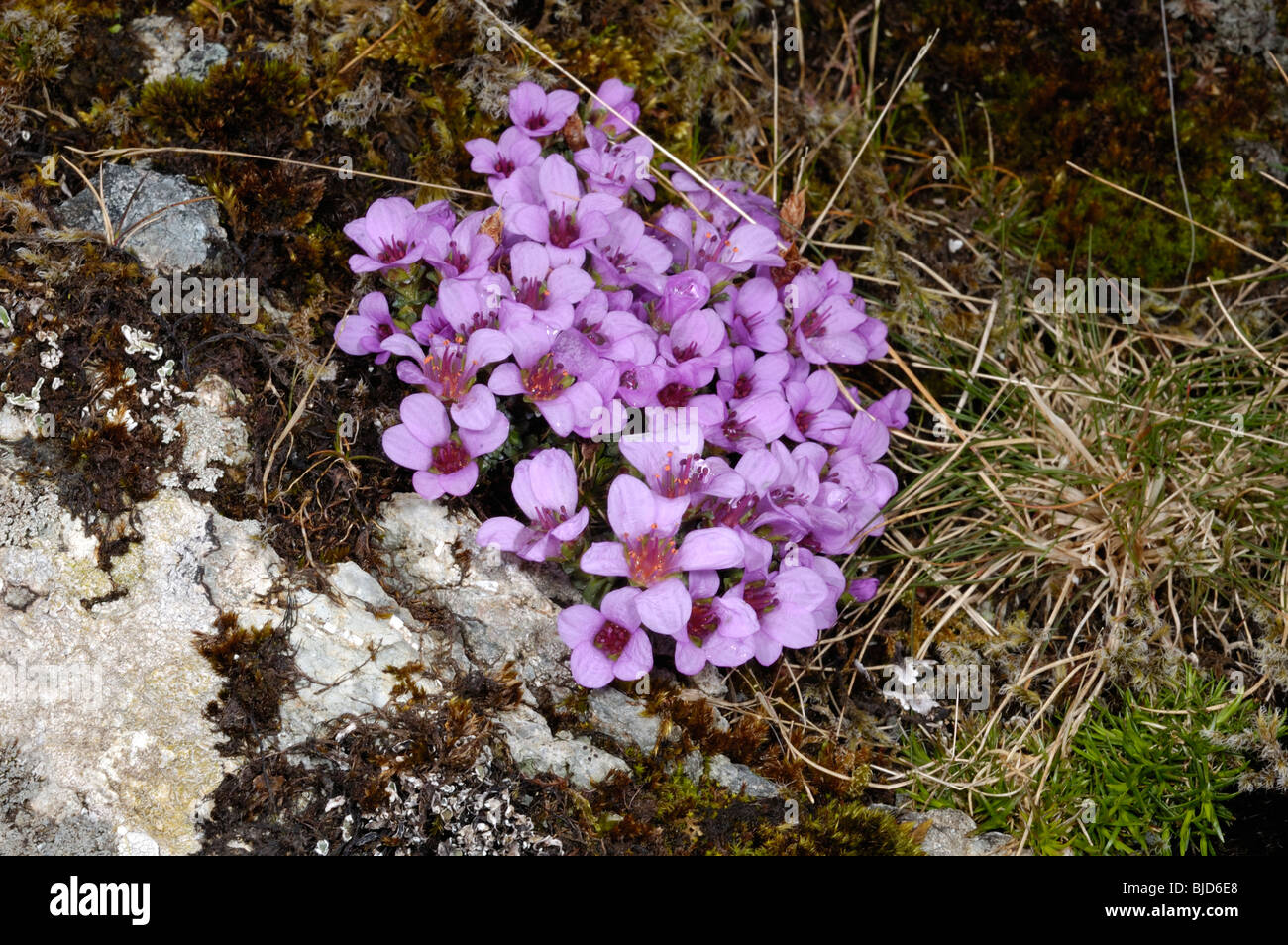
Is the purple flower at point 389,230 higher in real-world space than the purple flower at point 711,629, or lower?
higher

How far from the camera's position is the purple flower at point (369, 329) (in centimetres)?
360

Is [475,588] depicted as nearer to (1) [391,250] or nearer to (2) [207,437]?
(2) [207,437]

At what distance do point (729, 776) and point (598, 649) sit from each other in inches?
25.2

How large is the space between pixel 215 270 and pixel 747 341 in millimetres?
2013

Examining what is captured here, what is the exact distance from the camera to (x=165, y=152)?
3.89m

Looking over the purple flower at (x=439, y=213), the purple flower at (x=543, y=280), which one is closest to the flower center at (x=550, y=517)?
the purple flower at (x=543, y=280)

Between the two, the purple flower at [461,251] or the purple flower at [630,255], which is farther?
the purple flower at [630,255]

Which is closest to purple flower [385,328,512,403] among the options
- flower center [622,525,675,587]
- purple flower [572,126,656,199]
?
flower center [622,525,675,587]

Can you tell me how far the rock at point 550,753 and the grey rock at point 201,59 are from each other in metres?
2.85

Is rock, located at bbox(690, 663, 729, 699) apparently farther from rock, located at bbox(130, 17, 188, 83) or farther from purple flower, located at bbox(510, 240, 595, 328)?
rock, located at bbox(130, 17, 188, 83)

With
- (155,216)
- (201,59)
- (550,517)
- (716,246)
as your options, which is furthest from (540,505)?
(201,59)

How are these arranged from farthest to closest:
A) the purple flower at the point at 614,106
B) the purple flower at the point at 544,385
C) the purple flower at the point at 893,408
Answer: the purple flower at the point at 614,106 → the purple flower at the point at 893,408 → the purple flower at the point at 544,385

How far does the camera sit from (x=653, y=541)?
3.29 meters

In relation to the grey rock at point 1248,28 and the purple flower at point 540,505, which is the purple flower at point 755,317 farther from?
the grey rock at point 1248,28
